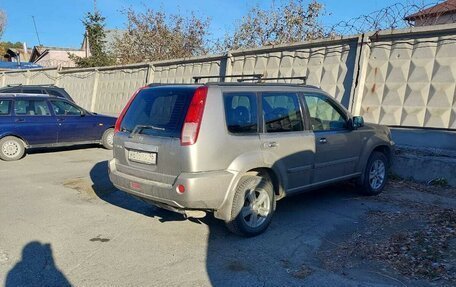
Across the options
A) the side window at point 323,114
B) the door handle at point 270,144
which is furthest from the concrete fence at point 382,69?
the door handle at point 270,144

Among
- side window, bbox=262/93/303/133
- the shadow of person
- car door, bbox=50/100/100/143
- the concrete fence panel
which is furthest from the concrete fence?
Result: the concrete fence panel

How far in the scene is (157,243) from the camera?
445 cm

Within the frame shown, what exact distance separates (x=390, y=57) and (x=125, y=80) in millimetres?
10908

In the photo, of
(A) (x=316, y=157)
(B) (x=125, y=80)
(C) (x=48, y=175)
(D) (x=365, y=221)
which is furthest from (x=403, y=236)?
(B) (x=125, y=80)

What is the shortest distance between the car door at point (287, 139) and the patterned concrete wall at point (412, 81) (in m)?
3.68

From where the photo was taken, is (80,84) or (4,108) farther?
(80,84)

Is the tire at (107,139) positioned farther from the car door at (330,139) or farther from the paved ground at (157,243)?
the car door at (330,139)

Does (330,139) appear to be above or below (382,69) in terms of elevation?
below

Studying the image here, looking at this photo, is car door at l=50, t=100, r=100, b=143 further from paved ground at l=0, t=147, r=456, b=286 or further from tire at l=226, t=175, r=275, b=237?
tire at l=226, t=175, r=275, b=237

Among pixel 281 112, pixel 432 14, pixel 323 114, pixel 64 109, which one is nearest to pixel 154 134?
pixel 281 112

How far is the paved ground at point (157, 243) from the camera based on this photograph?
143 inches

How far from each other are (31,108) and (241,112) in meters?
7.38

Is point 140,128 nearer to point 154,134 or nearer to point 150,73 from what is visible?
point 154,134

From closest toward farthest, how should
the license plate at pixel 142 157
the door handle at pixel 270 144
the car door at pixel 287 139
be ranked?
the license plate at pixel 142 157
the door handle at pixel 270 144
the car door at pixel 287 139
